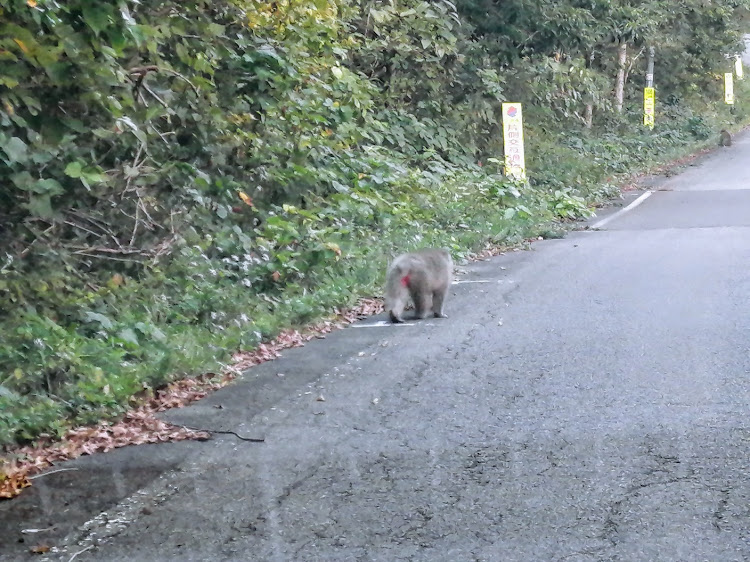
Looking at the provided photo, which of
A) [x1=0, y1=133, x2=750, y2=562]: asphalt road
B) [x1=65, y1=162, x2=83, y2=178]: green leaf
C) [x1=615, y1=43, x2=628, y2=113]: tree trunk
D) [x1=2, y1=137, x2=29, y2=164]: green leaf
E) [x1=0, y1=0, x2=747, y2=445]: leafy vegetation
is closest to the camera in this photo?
[x1=0, y1=133, x2=750, y2=562]: asphalt road

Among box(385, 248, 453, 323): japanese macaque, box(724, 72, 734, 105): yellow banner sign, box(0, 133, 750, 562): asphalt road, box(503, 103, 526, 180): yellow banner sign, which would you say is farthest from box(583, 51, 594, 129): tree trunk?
box(385, 248, 453, 323): japanese macaque

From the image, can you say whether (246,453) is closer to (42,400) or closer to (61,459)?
(61,459)

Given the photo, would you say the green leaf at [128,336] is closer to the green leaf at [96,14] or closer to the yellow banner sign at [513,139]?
the green leaf at [96,14]

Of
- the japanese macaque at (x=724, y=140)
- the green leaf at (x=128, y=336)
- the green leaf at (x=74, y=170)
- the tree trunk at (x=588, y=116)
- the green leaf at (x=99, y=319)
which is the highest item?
the green leaf at (x=74, y=170)

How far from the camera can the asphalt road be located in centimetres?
518

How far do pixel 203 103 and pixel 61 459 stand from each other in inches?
250

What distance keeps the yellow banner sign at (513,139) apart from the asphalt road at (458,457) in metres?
11.0

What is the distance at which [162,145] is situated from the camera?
12164 millimetres

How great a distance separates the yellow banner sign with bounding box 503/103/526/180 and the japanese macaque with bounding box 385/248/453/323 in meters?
11.0

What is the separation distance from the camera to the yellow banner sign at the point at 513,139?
21406 millimetres

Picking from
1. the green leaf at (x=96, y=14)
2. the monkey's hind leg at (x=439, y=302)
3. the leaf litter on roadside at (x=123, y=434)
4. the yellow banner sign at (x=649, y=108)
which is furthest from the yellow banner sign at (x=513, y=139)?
the yellow banner sign at (x=649, y=108)

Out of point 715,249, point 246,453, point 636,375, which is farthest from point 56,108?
point 715,249

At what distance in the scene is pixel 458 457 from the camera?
251 inches

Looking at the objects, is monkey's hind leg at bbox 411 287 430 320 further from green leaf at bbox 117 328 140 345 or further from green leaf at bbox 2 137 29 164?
green leaf at bbox 2 137 29 164
